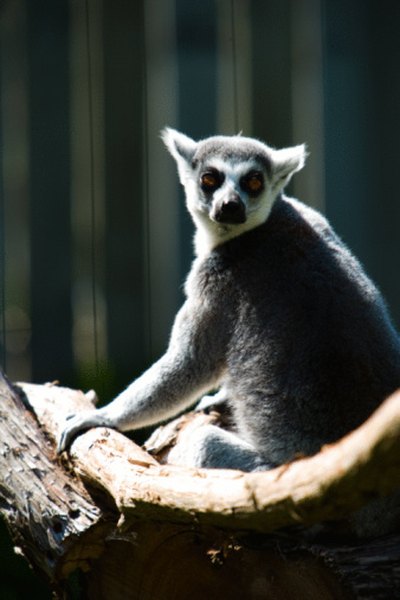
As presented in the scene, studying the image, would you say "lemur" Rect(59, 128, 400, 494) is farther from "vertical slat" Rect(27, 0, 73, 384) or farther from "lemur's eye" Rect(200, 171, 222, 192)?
"vertical slat" Rect(27, 0, 73, 384)

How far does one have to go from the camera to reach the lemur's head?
2.65 m

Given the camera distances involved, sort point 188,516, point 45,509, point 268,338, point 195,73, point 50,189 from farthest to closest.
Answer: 1. point 50,189
2. point 195,73
3. point 268,338
4. point 45,509
5. point 188,516

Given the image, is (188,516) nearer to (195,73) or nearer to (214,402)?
(214,402)

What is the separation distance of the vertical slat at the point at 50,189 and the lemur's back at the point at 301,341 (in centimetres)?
199

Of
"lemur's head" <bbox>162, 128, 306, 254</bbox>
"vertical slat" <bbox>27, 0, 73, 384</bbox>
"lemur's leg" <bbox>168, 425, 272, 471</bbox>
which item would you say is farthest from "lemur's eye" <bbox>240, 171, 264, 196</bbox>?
"vertical slat" <bbox>27, 0, 73, 384</bbox>

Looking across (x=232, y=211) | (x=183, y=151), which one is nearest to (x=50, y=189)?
(x=183, y=151)

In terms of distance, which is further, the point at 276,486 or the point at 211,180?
the point at 211,180

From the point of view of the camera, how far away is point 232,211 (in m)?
2.60

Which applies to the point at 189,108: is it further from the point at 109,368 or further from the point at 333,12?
the point at 109,368

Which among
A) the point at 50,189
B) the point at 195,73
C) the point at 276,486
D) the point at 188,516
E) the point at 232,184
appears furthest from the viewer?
the point at 50,189

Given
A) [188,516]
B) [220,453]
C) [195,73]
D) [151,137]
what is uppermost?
[195,73]

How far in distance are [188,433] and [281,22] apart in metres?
2.63

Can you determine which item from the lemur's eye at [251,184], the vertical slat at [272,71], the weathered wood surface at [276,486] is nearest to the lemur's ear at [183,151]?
the lemur's eye at [251,184]

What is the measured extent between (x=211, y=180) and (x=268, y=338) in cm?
62
